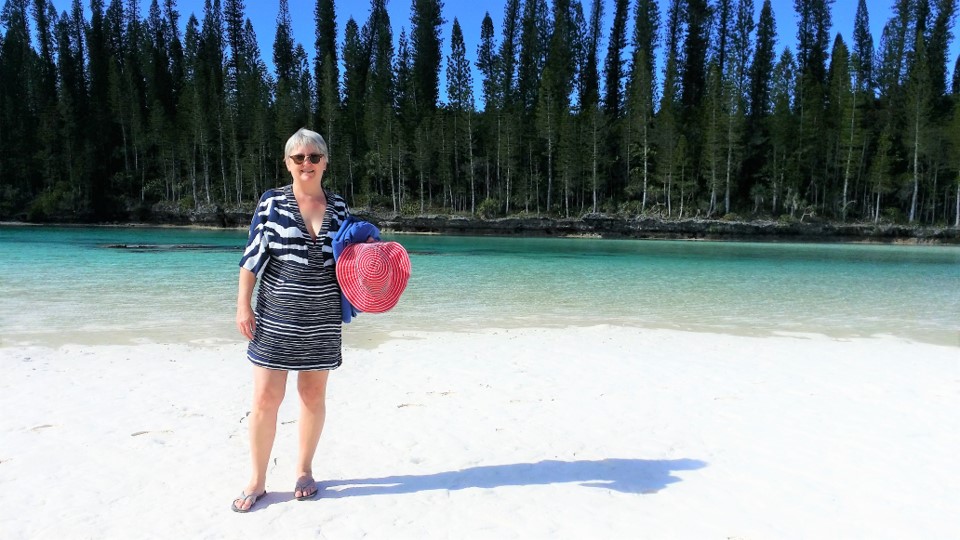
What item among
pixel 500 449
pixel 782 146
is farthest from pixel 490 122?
pixel 500 449

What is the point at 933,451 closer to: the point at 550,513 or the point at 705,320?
the point at 550,513

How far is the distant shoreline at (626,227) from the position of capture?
40.8 meters

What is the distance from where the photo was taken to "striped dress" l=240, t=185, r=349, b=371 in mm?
2580

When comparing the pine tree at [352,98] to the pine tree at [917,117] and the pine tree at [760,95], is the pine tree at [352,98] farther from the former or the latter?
the pine tree at [917,117]

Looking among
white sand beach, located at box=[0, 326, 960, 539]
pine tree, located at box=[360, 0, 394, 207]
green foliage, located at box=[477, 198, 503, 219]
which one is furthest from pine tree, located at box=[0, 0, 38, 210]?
white sand beach, located at box=[0, 326, 960, 539]

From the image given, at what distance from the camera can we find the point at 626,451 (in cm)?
340

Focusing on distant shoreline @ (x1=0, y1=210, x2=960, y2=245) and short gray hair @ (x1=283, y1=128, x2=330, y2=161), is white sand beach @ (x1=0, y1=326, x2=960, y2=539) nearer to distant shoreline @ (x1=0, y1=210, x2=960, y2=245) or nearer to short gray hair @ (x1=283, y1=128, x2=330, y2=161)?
short gray hair @ (x1=283, y1=128, x2=330, y2=161)

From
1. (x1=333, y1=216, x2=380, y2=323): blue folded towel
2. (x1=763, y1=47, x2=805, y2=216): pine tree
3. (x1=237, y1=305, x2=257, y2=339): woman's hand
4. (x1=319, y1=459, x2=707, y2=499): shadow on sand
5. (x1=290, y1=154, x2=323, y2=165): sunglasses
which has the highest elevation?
(x1=763, y1=47, x2=805, y2=216): pine tree

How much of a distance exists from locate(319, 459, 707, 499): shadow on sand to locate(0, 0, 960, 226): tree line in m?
44.8

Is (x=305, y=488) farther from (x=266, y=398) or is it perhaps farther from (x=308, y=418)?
(x=266, y=398)

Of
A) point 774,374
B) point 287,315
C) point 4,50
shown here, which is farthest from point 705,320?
point 4,50

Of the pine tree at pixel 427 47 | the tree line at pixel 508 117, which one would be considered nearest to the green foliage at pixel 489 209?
the tree line at pixel 508 117

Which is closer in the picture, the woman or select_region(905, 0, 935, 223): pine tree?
the woman

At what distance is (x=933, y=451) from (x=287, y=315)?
12.5 feet
